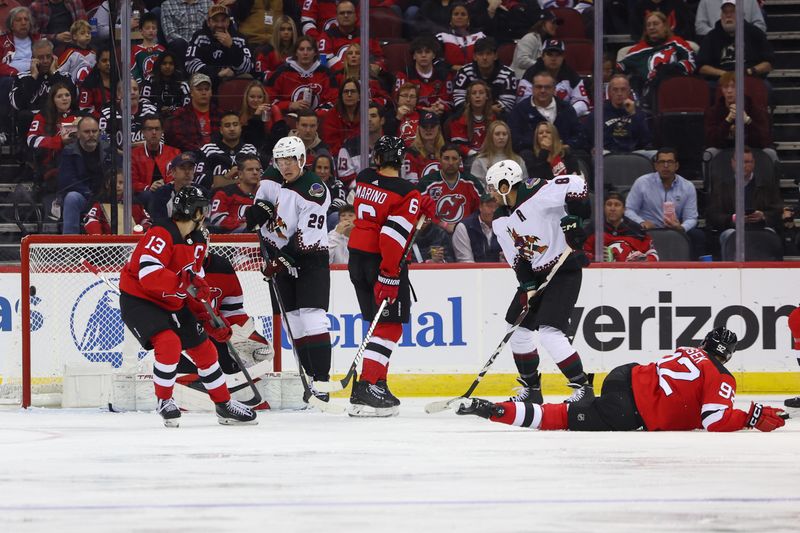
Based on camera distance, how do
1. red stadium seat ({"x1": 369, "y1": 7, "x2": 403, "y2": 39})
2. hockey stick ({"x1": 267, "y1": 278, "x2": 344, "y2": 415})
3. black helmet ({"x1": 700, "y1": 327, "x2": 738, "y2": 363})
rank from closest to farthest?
black helmet ({"x1": 700, "y1": 327, "x2": 738, "y2": 363}) < hockey stick ({"x1": 267, "y1": 278, "x2": 344, "y2": 415}) < red stadium seat ({"x1": 369, "y1": 7, "x2": 403, "y2": 39})

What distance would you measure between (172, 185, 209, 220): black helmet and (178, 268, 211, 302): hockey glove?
0.24 m

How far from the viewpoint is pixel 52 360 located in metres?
7.09

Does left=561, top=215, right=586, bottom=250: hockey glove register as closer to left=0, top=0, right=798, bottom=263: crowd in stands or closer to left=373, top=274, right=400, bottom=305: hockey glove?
left=373, top=274, right=400, bottom=305: hockey glove

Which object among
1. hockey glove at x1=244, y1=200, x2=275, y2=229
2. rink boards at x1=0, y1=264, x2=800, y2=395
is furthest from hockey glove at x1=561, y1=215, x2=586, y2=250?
rink boards at x1=0, y1=264, x2=800, y2=395

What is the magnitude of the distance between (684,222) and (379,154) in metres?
2.23

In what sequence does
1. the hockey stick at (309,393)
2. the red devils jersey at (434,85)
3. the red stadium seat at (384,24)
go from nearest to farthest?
1. the hockey stick at (309,393)
2. the red stadium seat at (384,24)
3. the red devils jersey at (434,85)

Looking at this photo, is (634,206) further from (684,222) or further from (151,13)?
(151,13)

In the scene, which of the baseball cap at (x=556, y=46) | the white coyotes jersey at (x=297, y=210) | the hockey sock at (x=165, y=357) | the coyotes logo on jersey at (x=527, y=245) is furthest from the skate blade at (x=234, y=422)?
the baseball cap at (x=556, y=46)

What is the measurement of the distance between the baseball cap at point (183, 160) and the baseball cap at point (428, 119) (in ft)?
4.30

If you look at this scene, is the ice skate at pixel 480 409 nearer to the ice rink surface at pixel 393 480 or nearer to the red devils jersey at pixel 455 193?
the ice rink surface at pixel 393 480

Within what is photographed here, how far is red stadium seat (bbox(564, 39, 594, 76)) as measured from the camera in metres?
7.97

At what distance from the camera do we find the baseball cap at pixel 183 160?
7.66 m

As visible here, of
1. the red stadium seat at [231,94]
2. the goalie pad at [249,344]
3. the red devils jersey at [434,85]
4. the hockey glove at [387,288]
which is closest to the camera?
the hockey glove at [387,288]

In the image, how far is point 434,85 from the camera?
Result: 26.5ft
